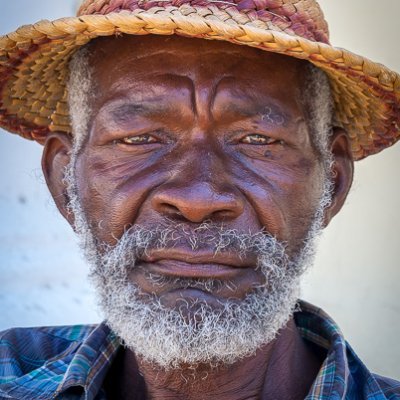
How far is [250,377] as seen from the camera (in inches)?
87.0

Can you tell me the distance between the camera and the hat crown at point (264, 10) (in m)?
1.97

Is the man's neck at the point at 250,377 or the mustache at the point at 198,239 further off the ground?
the mustache at the point at 198,239

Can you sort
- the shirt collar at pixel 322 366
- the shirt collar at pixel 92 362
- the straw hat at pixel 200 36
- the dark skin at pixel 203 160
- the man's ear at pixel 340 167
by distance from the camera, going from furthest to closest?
the man's ear at pixel 340 167
the shirt collar at pixel 92 362
the shirt collar at pixel 322 366
the dark skin at pixel 203 160
the straw hat at pixel 200 36

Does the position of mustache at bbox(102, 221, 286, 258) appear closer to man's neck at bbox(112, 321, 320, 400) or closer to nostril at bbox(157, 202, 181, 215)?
nostril at bbox(157, 202, 181, 215)

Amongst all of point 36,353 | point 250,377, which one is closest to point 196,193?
point 250,377

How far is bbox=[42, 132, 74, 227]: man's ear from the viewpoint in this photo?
2.43m

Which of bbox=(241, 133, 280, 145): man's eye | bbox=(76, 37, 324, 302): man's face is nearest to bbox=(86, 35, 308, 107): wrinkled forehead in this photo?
bbox=(76, 37, 324, 302): man's face

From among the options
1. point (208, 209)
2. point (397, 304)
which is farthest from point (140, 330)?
point (397, 304)

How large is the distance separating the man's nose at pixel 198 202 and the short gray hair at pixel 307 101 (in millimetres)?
376

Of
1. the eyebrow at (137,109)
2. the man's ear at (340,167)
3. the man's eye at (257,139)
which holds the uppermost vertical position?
the eyebrow at (137,109)

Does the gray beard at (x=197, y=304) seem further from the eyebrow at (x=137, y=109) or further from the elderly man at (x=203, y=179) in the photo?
the eyebrow at (x=137, y=109)

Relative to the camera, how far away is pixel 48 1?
3.48 m

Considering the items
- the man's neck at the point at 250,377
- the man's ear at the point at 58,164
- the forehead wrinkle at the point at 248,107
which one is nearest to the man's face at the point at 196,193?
the forehead wrinkle at the point at 248,107

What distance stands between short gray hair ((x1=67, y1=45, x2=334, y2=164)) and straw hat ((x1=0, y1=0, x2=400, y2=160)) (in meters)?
0.03
